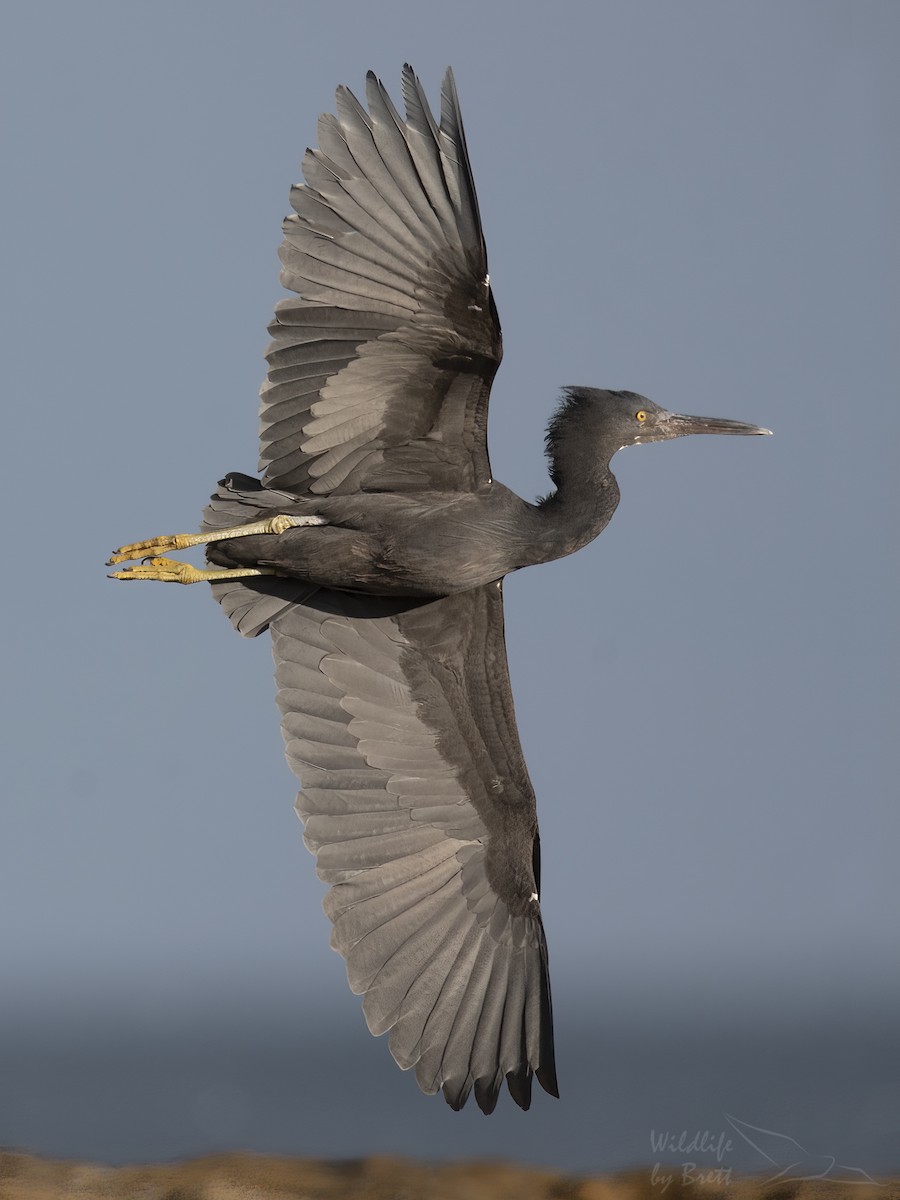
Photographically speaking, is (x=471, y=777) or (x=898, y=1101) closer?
(x=471, y=777)

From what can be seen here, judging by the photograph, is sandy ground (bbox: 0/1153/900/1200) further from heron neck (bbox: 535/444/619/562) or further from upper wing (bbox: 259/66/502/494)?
upper wing (bbox: 259/66/502/494)

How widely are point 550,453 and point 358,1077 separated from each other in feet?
117

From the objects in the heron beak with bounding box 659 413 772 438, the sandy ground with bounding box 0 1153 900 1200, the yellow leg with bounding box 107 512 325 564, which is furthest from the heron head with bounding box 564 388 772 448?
the sandy ground with bounding box 0 1153 900 1200

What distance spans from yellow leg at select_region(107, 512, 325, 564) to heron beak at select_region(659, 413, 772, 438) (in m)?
2.11

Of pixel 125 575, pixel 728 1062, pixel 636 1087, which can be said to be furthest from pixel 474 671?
pixel 728 1062

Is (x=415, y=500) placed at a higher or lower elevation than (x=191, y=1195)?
higher

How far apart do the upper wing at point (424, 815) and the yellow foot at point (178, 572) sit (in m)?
0.44

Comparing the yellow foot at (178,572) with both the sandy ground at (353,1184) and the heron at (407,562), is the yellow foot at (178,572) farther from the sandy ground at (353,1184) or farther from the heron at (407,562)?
the sandy ground at (353,1184)

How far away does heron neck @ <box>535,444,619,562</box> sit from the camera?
31.3 ft

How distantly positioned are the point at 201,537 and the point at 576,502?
1.98 meters

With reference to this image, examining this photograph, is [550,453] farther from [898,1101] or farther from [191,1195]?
[898,1101]

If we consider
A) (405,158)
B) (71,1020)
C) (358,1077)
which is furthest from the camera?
(71,1020)

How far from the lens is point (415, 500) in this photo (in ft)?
31.3

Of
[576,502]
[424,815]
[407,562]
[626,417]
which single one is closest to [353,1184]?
[424,815]
